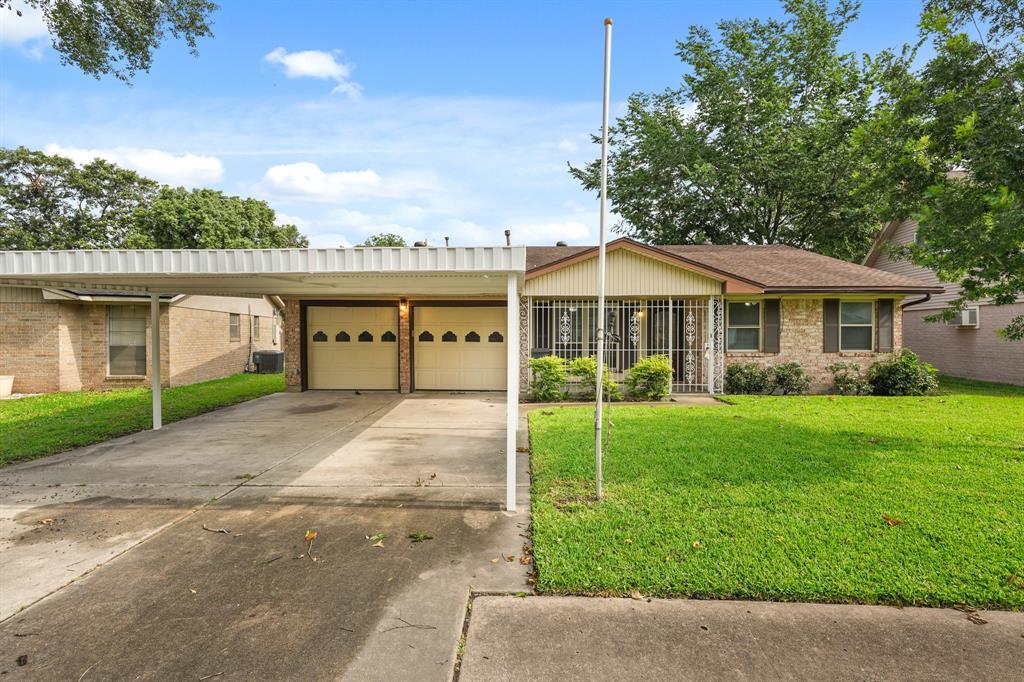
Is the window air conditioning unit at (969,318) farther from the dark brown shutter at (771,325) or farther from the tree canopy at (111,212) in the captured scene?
the tree canopy at (111,212)

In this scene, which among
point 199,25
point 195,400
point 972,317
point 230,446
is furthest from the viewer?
point 972,317

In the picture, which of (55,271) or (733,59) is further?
(733,59)

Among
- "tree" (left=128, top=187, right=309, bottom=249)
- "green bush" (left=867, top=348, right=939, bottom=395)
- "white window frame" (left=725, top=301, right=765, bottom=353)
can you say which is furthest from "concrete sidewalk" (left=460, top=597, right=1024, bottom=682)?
"tree" (left=128, top=187, right=309, bottom=249)

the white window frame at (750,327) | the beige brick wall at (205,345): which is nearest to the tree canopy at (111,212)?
the beige brick wall at (205,345)

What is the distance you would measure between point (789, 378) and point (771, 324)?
1471 mm

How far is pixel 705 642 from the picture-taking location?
9.34 feet

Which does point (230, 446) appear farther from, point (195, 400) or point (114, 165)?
point (114, 165)

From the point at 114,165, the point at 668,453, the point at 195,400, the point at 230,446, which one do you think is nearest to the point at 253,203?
the point at 114,165

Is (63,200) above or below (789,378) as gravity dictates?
above

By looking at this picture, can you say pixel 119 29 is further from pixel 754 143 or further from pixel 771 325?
pixel 754 143

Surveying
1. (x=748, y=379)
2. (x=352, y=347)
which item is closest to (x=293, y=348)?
(x=352, y=347)

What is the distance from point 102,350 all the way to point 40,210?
27.0m

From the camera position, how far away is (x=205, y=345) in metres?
16.0

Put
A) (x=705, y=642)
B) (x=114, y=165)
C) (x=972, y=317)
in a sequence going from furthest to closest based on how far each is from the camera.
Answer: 1. (x=114, y=165)
2. (x=972, y=317)
3. (x=705, y=642)
